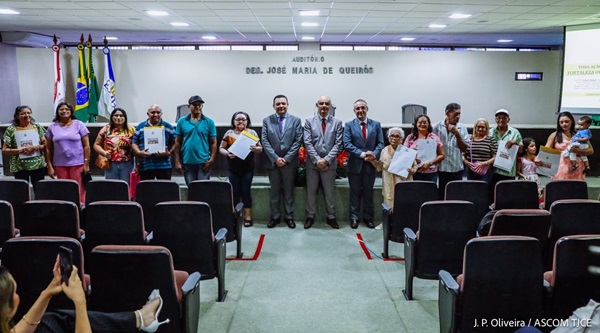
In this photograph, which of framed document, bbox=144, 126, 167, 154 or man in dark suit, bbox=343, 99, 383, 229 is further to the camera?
man in dark suit, bbox=343, 99, 383, 229

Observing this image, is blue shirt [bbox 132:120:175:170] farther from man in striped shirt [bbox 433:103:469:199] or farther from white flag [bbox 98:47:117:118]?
white flag [bbox 98:47:117:118]

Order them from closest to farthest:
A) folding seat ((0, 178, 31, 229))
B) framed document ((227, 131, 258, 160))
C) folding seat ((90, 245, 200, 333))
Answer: folding seat ((90, 245, 200, 333)), folding seat ((0, 178, 31, 229)), framed document ((227, 131, 258, 160))

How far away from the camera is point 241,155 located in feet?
17.7

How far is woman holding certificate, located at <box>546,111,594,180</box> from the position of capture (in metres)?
5.17

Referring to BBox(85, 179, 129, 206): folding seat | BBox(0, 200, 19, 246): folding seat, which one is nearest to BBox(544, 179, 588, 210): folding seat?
BBox(85, 179, 129, 206): folding seat

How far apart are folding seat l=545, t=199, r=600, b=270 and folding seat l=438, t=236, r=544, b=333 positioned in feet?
3.31


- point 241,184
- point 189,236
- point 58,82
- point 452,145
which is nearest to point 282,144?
point 241,184

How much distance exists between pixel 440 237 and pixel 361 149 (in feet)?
7.25

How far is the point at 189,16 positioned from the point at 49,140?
146 inches

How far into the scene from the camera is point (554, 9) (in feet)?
24.3

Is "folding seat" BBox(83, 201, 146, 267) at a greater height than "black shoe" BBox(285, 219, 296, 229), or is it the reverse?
"folding seat" BBox(83, 201, 146, 267)

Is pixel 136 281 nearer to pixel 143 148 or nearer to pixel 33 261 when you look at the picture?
pixel 33 261

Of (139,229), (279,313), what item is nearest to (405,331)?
(279,313)

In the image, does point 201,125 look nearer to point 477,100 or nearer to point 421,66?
point 421,66
